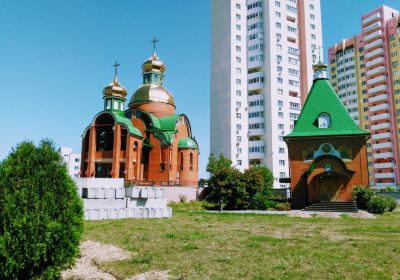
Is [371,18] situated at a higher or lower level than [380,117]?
higher

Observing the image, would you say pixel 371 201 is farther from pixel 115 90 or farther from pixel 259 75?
pixel 259 75

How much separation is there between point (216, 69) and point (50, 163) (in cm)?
5359

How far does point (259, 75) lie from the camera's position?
55188 millimetres

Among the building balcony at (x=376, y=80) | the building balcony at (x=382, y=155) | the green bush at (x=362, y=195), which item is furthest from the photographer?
the building balcony at (x=376, y=80)

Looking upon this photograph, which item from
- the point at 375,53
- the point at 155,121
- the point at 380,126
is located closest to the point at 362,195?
the point at 155,121

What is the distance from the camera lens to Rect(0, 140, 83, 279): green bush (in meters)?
5.45

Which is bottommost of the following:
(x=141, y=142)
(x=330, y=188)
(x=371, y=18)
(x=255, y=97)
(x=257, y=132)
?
(x=330, y=188)

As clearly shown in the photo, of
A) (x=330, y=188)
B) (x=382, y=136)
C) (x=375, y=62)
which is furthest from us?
(x=375, y=62)

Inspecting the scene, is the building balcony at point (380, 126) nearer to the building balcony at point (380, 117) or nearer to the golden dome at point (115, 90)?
the building balcony at point (380, 117)

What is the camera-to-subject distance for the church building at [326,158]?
2420 cm

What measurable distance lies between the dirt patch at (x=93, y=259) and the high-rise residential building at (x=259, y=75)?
4402cm

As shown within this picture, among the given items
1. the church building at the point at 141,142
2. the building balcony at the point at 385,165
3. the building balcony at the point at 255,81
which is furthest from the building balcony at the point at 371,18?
the church building at the point at 141,142

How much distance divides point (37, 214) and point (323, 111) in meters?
24.4

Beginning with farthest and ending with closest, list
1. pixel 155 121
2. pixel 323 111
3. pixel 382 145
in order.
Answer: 1. pixel 382 145
2. pixel 155 121
3. pixel 323 111
